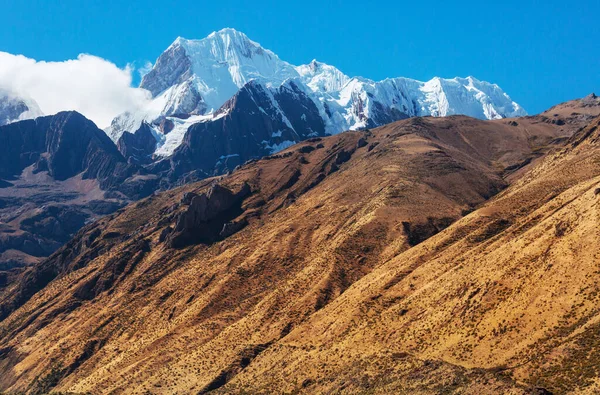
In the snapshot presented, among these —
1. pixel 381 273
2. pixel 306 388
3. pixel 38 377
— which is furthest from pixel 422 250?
pixel 38 377

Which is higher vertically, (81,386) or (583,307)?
(81,386)

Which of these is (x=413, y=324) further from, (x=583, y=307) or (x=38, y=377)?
(x=38, y=377)

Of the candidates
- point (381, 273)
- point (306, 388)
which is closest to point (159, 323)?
point (381, 273)

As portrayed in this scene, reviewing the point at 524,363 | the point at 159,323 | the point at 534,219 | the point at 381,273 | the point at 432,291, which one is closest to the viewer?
the point at 524,363

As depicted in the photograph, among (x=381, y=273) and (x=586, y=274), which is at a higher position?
(x=381, y=273)

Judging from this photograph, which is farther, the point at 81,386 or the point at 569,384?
the point at 81,386

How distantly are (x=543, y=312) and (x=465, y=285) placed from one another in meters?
22.5

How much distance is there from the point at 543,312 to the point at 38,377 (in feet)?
483

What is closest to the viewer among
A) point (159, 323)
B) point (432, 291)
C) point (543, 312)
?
point (543, 312)

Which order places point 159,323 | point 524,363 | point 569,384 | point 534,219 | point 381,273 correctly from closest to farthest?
point 569,384 < point 524,363 < point 534,219 < point 381,273 < point 159,323

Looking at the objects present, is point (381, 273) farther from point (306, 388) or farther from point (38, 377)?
point (38, 377)

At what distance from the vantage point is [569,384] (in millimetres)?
82875

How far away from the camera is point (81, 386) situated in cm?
16900

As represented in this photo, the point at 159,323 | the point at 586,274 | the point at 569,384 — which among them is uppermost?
the point at 159,323
